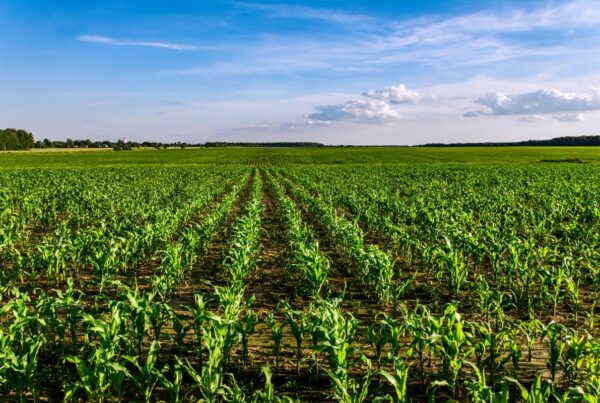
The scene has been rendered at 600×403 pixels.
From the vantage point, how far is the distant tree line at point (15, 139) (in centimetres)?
13862

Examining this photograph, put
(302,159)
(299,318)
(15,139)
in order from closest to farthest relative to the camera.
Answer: (299,318) < (302,159) < (15,139)

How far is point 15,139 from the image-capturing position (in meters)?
145

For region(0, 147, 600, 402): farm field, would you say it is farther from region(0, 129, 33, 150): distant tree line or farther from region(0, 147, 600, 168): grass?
region(0, 129, 33, 150): distant tree line

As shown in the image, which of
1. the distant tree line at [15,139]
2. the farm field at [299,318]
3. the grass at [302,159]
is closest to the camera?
the farm field at [299,318]

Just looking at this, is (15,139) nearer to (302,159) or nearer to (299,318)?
(302,159)

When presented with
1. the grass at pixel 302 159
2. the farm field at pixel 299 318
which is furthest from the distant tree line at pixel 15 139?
the farm field at pixel 299 318

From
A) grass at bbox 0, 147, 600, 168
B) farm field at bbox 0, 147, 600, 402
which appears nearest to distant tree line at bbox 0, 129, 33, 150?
grass at bbox 0, 147, 600, 168

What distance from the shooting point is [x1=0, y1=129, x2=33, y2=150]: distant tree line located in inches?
5458

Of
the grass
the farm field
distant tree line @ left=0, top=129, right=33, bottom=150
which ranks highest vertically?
distant tree line @ left=0, top=129, right=33, bottom=150

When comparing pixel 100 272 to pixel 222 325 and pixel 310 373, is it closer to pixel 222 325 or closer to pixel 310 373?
pixel 222 325

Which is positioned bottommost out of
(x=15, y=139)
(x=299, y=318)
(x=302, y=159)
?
(x=299, y=318)

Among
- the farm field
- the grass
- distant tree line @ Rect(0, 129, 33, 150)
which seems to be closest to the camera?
the farm field

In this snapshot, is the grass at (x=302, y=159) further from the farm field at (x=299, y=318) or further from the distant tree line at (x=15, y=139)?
the farm field at (x=299, y=318)

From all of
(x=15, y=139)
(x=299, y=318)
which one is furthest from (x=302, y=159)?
(x=15, y=139)
